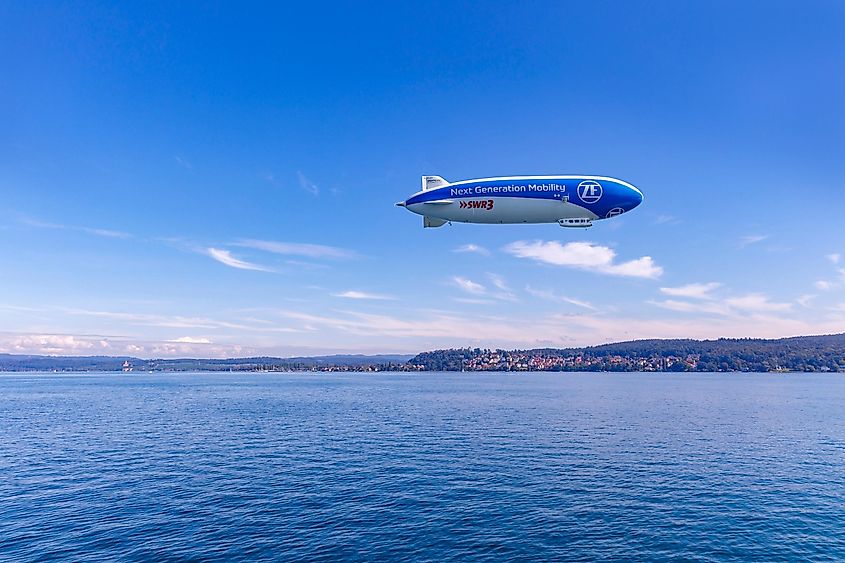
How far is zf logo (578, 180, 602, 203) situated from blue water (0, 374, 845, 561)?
28.4m

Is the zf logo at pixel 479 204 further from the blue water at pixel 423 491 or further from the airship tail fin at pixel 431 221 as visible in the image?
the blue water at pixel 423 491

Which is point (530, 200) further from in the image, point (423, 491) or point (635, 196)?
point (423, 491)

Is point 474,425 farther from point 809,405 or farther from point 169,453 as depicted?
point 809,405

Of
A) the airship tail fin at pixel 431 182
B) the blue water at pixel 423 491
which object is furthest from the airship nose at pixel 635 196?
the blue water at pixel 423 491

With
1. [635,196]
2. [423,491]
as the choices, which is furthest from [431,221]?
[423,491]

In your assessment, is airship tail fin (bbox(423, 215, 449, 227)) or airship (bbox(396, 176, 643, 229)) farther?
airship tail fin (bbox(423, 215, 449, 227))

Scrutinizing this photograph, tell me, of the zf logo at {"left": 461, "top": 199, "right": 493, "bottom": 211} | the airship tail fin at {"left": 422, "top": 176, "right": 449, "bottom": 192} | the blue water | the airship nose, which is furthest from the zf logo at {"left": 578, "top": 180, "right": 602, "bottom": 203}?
the blue water

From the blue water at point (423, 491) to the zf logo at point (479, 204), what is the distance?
27.9 m

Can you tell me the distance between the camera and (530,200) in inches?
1620

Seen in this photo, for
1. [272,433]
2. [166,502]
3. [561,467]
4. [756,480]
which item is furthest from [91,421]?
[756,480]

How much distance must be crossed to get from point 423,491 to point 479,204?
3323cm

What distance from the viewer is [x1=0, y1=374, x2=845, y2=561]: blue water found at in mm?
41812

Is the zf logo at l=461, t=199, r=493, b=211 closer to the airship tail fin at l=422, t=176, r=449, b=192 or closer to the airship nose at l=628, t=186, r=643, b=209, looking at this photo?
the airship tail fin at l=422, t=176, r=449, b=192

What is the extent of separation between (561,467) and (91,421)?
10606 cm
